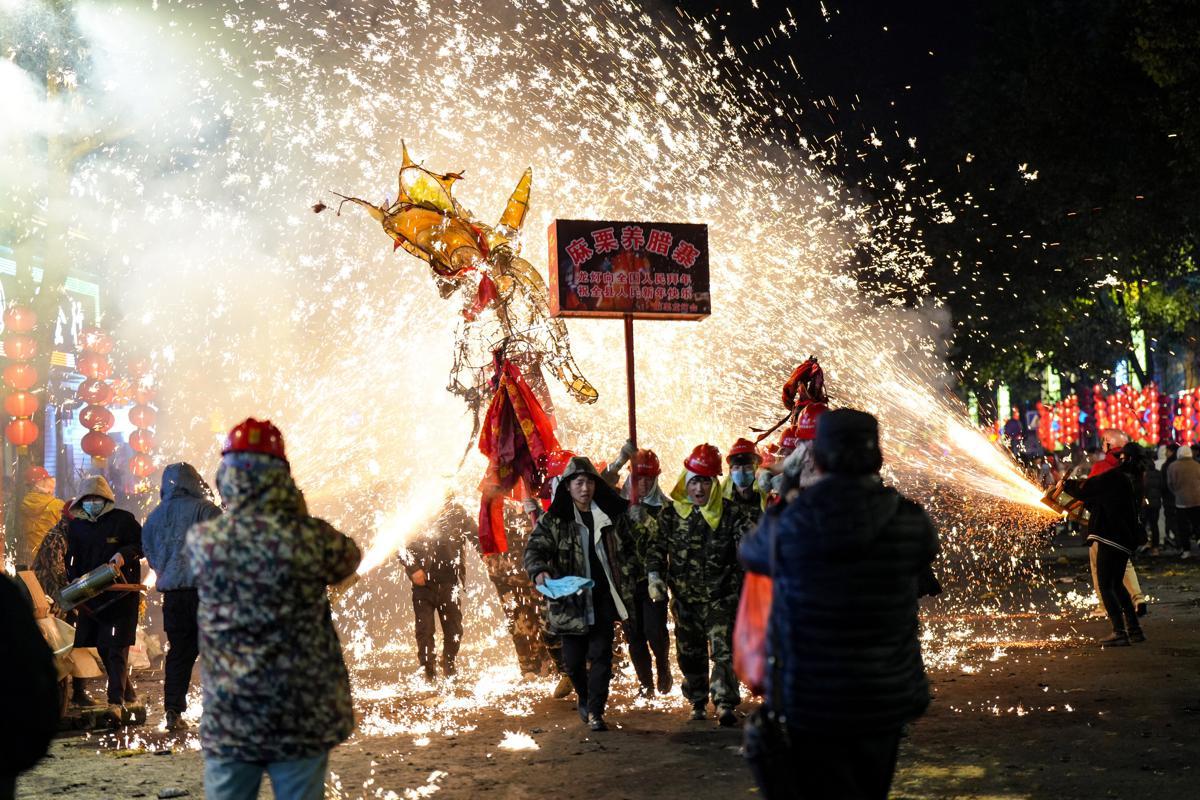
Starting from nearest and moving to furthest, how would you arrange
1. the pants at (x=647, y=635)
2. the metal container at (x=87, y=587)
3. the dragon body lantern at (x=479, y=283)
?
the metal container at (x=87, y=587)
the pants at (x=647, y=635)
the dragon body lantern at (x=479, y=283)

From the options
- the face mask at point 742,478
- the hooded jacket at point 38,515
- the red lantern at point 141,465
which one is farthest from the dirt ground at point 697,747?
the red lantern at point 141,465

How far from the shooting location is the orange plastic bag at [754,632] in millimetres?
3928

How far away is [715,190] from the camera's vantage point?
1814 cm

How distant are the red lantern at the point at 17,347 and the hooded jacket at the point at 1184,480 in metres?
18.3

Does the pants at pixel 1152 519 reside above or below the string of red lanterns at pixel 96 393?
below

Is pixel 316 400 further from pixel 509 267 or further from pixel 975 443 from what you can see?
pixel 975 443

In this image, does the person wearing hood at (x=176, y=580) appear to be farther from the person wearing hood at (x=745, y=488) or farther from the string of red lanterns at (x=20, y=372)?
the string of red lanterns at (x=20, y=372)

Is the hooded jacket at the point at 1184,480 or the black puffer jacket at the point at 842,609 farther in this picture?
the hooded jacket at the point at 1184,480

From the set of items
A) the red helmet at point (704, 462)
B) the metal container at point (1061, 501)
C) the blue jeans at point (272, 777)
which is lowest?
the blue jeans at point (272, 777)

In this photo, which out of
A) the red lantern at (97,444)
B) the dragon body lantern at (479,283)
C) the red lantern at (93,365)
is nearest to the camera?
the dragon body lantern at (479,283)

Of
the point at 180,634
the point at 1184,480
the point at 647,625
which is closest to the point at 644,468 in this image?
the point at 647,625

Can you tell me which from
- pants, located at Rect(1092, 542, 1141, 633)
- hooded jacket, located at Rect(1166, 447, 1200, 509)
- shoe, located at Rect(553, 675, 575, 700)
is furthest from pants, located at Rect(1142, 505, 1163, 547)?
shoe, located at Rect(553, 675, 575, 700)

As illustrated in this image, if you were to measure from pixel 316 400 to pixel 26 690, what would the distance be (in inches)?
899

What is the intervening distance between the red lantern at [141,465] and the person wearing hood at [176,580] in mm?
16058
